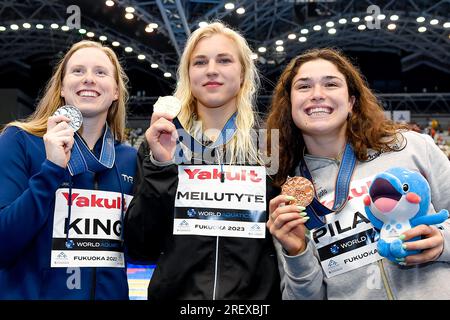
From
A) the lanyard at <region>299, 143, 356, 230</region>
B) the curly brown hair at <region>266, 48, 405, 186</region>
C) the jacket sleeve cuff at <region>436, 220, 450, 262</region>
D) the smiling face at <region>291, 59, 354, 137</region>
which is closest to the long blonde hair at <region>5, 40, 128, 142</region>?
the curly brown hair at <region>266, 48, 405, 186</region>

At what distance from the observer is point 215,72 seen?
2.11 metres

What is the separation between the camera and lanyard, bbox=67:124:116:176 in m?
2.00

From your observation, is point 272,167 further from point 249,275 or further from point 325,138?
point 249,275

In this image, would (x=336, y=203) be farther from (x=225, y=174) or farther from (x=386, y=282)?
(x=225, y=174)

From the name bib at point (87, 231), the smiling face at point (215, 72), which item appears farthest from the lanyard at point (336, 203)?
the name bib at point (87, 231)

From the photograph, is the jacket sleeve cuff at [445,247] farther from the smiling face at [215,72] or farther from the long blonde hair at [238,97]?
the smiling face at [215,72]

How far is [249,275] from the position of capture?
1911 millimetres

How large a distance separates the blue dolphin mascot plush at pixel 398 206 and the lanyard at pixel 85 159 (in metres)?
1.07

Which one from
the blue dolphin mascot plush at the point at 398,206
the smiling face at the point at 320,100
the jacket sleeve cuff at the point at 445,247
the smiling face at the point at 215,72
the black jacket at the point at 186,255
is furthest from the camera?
the smiling face at the point at 215,72

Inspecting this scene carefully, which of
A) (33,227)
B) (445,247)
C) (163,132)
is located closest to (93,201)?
(33,227)

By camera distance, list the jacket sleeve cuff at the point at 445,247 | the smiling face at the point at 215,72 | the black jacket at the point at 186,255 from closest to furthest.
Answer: the jacket sleeve cuff at the point at 445,247 < the black jacket at the point at 186,255 < the smiling face at the point at 215,72

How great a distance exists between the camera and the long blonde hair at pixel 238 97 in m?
2.09

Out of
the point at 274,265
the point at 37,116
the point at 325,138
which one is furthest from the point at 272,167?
the point at 37,116

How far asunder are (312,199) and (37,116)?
1.27 m
